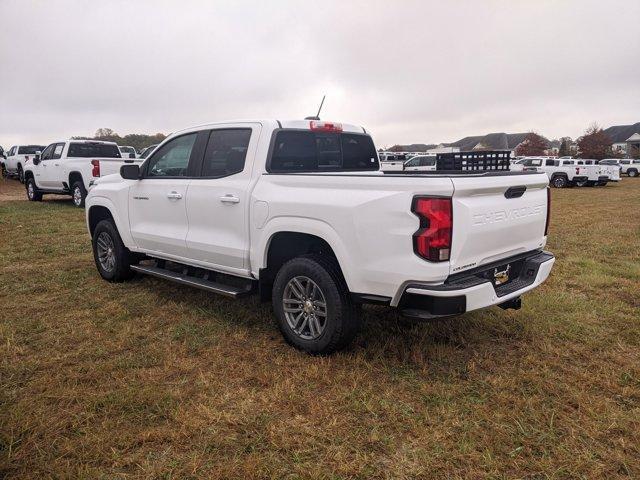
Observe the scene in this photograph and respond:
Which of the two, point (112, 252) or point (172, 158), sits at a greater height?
point (172, 158)

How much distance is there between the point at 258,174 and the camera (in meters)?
4.18

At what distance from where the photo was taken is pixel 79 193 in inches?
552

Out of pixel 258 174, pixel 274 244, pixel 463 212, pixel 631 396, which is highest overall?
pixel 258 174

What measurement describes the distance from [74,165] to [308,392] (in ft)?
41.8

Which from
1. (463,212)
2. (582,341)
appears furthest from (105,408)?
(582,341)

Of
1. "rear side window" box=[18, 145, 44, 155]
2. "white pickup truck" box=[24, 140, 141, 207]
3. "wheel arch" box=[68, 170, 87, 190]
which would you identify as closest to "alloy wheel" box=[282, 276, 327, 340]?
"white pickup truck" box=[24, 140, 141, 207]

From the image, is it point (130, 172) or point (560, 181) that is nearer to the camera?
point (130, 172)

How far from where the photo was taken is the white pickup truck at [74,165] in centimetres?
1342

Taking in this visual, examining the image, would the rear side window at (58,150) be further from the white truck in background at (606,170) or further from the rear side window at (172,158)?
the white truck in background at (606,170)

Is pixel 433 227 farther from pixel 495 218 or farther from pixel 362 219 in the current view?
pixel 495 218

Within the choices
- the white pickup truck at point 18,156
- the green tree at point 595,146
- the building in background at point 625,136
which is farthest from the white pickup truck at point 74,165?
the building in background at point 625,136

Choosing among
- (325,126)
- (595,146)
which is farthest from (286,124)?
(595,146)

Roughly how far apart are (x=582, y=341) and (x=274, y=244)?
2764mm

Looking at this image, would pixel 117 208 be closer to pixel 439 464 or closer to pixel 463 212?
pixel 463 212
